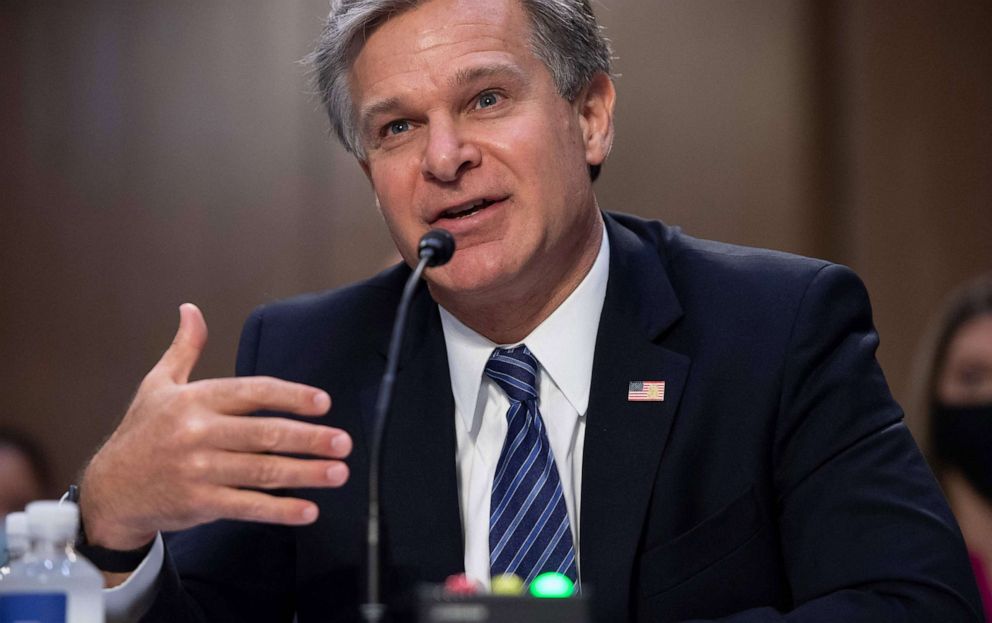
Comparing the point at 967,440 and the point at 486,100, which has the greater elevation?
the point at 486,100

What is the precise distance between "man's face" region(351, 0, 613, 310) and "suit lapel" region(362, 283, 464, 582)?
0.14 metres

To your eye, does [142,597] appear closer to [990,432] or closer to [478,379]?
[478,379]

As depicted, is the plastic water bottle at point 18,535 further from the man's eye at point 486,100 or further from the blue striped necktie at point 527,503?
the man's eye at point 486,100

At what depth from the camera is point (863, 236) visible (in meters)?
3.72

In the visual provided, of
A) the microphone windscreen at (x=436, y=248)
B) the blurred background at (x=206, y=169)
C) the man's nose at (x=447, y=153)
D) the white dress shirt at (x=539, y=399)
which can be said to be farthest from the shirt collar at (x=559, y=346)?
the blurred background at (x=206, y=169)

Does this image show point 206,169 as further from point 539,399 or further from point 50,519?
point 50,519

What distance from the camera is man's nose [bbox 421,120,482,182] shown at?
1.91 metres

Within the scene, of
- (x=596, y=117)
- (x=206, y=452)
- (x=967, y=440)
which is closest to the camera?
(x=206, y=452)

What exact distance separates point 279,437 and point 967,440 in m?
2.70

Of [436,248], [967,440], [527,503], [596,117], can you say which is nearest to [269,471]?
[436,248]

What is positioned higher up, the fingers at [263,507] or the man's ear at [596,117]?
the man's ear at [596,117]

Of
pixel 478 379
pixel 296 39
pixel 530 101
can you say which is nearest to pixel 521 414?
pixel 478 379

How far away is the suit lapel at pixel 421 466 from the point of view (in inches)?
75.4

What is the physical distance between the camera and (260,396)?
57.2 inches
